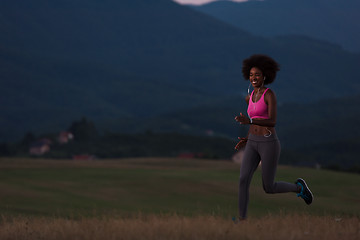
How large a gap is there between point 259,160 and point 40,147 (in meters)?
126

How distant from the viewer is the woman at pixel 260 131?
9320 mm

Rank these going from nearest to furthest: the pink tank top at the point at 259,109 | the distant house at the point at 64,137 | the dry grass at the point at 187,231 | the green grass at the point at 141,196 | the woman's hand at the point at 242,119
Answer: the dry grass at the point at 187,231 < the woman's hand at the point at 242,119 < the pink tank top at the point at 259,109 < the green grass at the point at 141,196 < the distant house at the point at 64,137

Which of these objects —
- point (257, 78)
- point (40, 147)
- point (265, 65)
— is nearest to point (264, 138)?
point (257, 78)

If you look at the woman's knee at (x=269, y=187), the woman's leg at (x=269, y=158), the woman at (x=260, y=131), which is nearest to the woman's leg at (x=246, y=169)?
the woman at (x=260, y=131)

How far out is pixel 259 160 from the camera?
9.67 m

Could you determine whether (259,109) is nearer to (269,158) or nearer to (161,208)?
(269,158)

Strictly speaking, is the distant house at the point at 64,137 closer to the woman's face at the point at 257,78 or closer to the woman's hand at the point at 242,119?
the woman's face at the point at 257,78

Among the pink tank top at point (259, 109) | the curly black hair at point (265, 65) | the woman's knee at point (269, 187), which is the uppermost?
the curly black hair at point (265, 65)

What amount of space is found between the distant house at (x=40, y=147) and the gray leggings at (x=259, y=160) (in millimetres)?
118895

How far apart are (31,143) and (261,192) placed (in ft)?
355

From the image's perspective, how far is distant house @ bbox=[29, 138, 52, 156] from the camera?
126475 millimetres

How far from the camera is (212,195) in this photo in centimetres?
3089

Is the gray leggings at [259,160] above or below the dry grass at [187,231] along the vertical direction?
above

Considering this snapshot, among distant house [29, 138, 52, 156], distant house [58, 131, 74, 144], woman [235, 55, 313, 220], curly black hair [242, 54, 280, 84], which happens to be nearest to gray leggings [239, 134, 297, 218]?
woman [235, 55, 313, 220]
